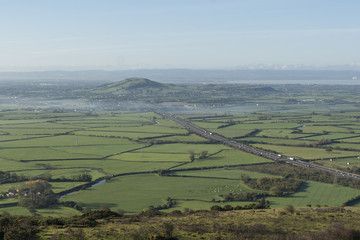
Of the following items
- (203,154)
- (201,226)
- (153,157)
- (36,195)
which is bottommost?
(153,157)

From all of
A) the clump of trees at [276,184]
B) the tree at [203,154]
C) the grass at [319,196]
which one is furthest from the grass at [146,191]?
the tree at [203,154]

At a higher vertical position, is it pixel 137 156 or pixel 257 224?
pixel 257 224

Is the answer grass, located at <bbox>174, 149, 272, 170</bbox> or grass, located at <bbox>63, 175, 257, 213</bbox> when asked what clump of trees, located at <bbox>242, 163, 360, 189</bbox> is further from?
grass, located at <bbox>63, 175, 257, 213</bbox>

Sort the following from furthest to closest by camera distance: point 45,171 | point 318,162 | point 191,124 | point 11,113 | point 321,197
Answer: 1. point 11,113
2. point 191,124
3. point 318,162
4. point 45,171
5. point 321,197

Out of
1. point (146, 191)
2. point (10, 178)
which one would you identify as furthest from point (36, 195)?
point (146, 191)

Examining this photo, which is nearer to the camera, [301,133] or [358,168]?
[358,168]

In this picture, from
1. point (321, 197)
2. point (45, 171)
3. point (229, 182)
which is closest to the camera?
point (321, 197)

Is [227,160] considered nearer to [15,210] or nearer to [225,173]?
[225,173]

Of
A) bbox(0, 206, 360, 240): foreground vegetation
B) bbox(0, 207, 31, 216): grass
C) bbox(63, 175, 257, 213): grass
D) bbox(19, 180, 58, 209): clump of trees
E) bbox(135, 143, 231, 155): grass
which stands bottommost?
bbox(63, 175, 257, 213): grass

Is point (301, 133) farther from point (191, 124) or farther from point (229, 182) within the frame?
point (229, 182)

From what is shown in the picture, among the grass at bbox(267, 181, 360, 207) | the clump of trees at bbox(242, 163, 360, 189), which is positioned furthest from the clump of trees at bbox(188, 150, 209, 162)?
the grass at bbox(267, 181, 360, 207)

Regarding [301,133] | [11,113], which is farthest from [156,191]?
[11,113]
